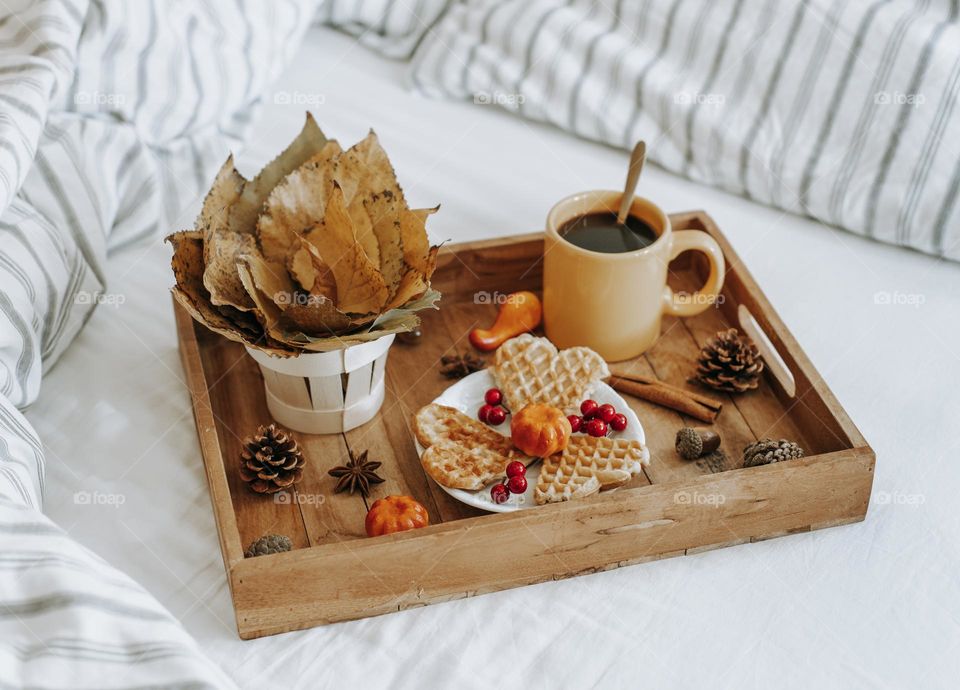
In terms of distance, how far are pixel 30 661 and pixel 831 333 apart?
0.83 meters

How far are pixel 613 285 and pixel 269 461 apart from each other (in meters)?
0.36

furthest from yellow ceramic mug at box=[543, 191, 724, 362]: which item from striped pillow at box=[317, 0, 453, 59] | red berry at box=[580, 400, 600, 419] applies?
striped pillow at box=[317, 0, 453, 59]

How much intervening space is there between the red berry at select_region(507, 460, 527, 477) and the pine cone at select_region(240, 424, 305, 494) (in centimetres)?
19

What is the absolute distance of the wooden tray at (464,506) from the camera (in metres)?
0.86

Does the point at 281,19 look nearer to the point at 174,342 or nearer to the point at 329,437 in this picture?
the point at 174,342

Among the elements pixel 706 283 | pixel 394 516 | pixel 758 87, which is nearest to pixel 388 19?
pixel 758 87

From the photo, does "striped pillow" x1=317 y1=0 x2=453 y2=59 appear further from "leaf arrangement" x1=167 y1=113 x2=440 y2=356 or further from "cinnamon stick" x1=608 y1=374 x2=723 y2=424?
"cinnamon stick" x1=608 y1=374 x2=723 y2=424

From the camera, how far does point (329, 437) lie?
→ 1.04m

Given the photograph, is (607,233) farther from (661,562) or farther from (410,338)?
(661,562)

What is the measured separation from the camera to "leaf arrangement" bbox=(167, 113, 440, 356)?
0.95 meters

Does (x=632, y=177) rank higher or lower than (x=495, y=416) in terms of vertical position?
higher

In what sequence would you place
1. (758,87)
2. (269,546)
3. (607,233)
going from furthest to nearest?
(758,87)
(607,233)
(269,546)

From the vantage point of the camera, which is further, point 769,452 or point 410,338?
point 410,338

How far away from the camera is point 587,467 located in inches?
37.1
